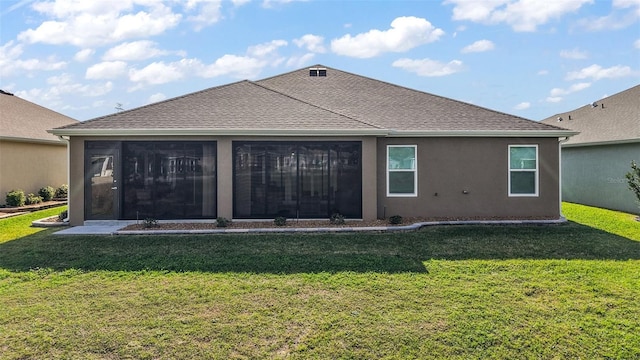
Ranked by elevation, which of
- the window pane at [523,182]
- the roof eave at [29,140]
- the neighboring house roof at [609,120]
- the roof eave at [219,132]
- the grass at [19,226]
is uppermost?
the neighboring house roof at [609,120]

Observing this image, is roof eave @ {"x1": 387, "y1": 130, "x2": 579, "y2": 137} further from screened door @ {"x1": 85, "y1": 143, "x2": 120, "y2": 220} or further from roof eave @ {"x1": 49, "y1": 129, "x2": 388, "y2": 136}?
screened door @ {"x1": 85, "y1": 143, "x2": 120, "y2": 220}

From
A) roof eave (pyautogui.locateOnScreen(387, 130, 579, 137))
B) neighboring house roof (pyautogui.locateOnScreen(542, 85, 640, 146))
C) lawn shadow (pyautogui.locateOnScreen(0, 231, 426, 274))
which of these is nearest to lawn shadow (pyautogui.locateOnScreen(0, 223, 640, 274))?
lawn shadow (pyautogui.locateOnScreen(0, 231, 426, 274))

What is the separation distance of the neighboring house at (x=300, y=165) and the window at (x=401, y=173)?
0.10ft

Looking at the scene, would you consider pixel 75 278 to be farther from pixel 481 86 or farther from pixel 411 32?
pixel 481 86

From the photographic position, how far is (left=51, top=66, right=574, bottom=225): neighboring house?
995 cm

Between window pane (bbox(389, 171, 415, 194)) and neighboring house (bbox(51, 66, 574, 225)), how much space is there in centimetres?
3

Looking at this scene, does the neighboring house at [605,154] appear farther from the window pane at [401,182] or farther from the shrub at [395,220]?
the shrub at [395,220]

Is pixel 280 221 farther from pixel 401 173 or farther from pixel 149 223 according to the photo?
pixel 401 173

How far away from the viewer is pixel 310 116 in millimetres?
10445

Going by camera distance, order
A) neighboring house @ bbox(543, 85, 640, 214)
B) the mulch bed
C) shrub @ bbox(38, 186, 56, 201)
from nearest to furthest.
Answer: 1. the mulch bed
2. neighboring house @ bbox(543, 85, 640, 214)
3. shrub @ bbox(38, 186, 56, 201)

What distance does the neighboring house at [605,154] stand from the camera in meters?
13.0

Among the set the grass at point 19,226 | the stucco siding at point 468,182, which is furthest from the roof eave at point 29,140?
the stucco siding at point 468,182

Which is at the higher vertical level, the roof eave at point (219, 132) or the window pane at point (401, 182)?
the roof eave at point (219, 132)

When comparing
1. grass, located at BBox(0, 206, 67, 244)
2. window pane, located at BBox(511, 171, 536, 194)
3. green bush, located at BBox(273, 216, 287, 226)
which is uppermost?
window pane, located at BBox(511, 171, 536, 194)
